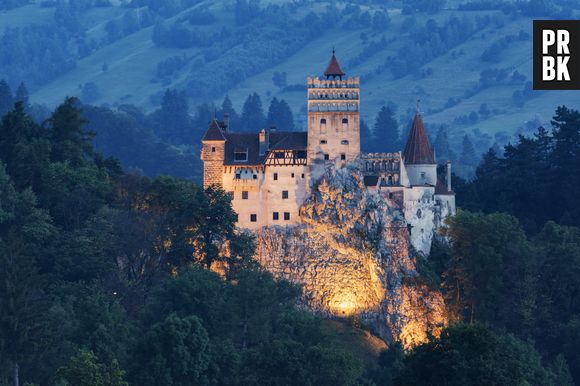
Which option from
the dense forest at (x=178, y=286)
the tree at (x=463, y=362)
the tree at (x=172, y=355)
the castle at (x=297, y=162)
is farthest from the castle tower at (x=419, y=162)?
the tree at (x=463, y=362)

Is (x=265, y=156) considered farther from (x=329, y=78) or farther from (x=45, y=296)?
(x=45, y=296)

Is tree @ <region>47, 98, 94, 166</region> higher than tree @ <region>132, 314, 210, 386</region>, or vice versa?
tree @ <region>47, 98, 94, 166</region>

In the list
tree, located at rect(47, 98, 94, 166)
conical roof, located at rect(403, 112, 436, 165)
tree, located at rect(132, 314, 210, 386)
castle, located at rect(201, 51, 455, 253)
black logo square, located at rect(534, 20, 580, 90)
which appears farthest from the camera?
tree, located at rect(47, 98, 94, 166)

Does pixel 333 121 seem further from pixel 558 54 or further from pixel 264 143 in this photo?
pixel 558 54

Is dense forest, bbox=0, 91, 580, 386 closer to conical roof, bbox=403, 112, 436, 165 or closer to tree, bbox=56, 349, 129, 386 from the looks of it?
tree, bbox=56, 349, 129, 386

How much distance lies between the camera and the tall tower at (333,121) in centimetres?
11206

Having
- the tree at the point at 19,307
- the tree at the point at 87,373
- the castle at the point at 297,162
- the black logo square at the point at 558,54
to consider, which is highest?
the black logo square at the point at 558,54

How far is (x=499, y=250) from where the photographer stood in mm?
115750

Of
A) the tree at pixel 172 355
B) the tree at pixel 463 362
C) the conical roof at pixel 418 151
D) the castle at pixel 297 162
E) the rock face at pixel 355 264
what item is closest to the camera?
the tree at pixel 463 362

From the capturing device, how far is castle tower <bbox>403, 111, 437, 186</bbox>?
115375mm

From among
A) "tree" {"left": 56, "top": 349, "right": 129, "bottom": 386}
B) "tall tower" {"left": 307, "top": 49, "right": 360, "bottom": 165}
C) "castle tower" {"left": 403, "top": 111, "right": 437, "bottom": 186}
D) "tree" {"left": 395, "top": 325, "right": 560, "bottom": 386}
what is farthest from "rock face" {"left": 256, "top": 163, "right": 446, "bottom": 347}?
"tree" {"left": 56, "top": 349, "right": 129, "bottom": 386}

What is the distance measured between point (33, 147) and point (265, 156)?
1452 cm

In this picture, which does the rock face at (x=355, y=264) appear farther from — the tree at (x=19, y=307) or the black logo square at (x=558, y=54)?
the black logo square at (x=558, y=54)

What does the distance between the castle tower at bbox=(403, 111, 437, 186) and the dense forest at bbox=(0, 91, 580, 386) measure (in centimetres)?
316
